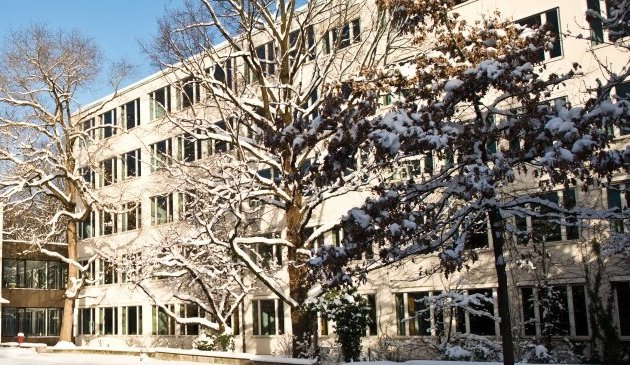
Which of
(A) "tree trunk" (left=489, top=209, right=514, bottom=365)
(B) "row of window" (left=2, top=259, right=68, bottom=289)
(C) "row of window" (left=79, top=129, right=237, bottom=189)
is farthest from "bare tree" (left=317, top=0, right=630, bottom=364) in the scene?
(B) "row of window" (left=2, top=259, right=68, bottom=289)

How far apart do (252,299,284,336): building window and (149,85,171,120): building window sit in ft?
43.5

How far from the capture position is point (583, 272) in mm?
24516

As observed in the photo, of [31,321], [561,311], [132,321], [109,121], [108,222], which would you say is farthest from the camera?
[31,321]

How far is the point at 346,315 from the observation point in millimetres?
23797

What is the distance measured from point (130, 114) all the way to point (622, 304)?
33551mm

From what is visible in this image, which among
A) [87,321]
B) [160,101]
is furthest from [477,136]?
[87,321]

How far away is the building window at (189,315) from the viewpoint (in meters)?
40.0

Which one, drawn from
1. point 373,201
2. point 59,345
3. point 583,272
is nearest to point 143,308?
point 59,345

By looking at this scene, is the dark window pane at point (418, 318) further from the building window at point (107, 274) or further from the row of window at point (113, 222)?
the building window at point (107, 274)

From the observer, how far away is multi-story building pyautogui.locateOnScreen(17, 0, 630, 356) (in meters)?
24.9

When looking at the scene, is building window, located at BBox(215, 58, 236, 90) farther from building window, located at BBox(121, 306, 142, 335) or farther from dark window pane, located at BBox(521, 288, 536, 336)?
building window, located at BBox(121, 306, 142, 335)

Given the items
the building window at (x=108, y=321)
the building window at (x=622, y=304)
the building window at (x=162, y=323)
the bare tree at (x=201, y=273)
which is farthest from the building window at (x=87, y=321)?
the building window at (x=622, y=304)

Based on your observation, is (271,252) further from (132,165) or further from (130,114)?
(130,114)

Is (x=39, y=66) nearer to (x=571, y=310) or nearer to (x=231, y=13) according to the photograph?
(x=231, y=13)
